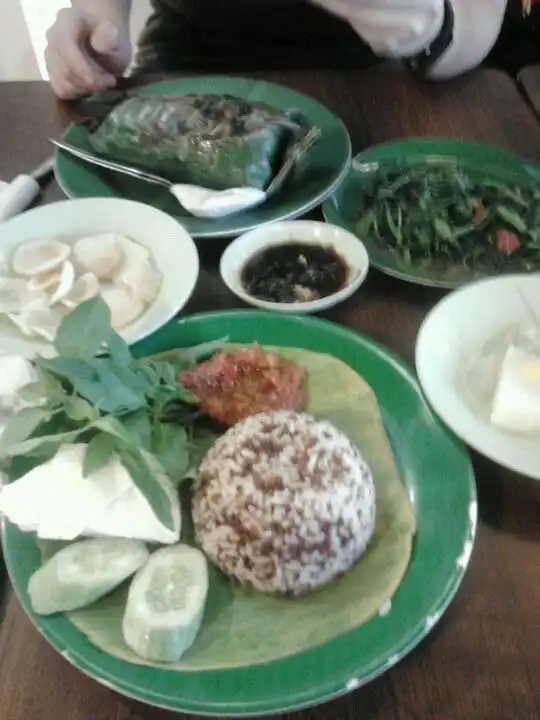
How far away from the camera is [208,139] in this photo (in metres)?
1.25

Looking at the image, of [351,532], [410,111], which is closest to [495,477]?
[351,532]

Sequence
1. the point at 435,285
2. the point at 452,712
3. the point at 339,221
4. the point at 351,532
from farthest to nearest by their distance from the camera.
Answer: the point at 339,221 < the point at 435,285 < the point at 351,532 < the point at 452,712

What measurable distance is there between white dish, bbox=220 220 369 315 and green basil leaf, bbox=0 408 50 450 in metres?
0.37

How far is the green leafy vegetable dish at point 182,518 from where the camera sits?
2.30 feet

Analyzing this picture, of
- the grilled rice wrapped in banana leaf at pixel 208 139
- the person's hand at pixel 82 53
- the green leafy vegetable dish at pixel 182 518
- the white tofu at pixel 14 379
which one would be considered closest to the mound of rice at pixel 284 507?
the green leafy vegetable dish at pixel 182 518

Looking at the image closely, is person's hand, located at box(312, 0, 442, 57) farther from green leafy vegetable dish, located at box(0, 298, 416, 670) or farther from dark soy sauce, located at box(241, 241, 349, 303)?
green leafy vegetable dish, located at box(0, 298, 416, 670)

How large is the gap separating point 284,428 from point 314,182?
577mm

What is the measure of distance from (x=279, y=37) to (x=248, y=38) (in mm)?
79

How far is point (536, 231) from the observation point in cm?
113

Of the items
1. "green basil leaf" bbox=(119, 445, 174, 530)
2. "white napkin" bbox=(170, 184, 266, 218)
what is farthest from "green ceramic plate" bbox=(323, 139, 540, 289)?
"green basil leaf" bbox=(119, 445, 174, 530)

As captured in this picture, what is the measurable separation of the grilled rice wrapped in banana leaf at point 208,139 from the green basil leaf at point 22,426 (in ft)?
1.95

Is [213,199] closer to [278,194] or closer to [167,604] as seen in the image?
[278,194]

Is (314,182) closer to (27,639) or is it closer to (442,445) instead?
(442,445)

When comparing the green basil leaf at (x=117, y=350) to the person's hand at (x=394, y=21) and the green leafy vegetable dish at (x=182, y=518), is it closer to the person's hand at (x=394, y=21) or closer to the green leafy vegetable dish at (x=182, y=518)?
the green leafy vegetable dish at (x=182, y=518)
